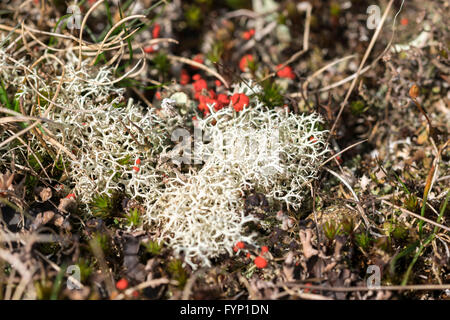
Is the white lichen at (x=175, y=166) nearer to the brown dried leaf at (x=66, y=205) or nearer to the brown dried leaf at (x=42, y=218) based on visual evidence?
the brown dried leaf at (x=66, y=205)

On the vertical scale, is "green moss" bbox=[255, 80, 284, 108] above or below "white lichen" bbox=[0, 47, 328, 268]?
above

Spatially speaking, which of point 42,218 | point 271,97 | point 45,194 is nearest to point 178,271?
point 42,218

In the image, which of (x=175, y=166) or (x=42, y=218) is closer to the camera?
(x=42, y=218)

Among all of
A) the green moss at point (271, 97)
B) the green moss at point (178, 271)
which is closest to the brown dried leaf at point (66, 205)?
the green moss at point (178, 271)

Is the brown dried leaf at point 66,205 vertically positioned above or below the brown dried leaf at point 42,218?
above

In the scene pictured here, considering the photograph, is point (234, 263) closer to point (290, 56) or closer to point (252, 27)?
point (290, 56)

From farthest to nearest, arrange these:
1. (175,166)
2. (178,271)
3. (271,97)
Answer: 1. (271,97)
2. (175,166)
3. (178,271)

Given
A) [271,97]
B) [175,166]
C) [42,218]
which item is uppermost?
[271,97]

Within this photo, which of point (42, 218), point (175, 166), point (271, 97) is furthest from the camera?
point (271, 97)

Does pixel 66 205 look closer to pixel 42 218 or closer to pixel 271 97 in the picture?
pixel 42 218

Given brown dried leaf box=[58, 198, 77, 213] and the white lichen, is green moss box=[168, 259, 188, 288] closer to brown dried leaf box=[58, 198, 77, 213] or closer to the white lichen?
the white lichen

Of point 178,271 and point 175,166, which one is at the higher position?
point 175,166

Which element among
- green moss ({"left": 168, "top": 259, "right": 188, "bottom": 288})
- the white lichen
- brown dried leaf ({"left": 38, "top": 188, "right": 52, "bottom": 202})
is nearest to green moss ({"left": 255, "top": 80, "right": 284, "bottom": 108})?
the white lichen
